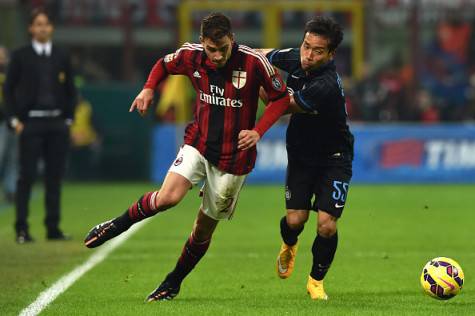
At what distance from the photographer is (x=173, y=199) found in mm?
7992

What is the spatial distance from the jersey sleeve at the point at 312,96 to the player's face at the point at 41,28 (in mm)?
4611

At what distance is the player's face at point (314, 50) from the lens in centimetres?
831

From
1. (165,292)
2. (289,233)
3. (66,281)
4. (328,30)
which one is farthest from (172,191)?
(66,281)

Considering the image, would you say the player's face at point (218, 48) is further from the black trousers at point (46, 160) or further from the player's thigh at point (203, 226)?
the black trousers at point (46, 160)

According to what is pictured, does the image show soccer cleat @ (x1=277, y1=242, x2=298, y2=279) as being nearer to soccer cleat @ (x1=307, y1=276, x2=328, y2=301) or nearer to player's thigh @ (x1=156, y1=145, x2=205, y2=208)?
soccer cleat @ (x1=307, y1=276, x2=328, y2=301)

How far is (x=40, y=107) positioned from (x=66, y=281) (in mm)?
3367

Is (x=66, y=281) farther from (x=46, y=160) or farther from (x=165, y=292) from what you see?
(x=46, y=160)

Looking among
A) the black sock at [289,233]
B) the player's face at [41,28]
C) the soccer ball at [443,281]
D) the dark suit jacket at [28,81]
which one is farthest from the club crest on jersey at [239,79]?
the dark suit jacket at [28,81]

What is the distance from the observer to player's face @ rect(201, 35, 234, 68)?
25.8 feet

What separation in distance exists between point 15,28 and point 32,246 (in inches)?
464

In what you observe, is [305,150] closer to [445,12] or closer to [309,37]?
[309,37]

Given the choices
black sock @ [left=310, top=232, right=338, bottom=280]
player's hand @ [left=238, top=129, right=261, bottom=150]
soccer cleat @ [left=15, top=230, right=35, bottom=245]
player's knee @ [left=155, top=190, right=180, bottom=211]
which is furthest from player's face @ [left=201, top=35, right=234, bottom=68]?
soccer cleat @ [left=15, top=230, right=35, bottom=245]

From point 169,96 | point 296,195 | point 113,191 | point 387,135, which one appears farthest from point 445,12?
point 296,195

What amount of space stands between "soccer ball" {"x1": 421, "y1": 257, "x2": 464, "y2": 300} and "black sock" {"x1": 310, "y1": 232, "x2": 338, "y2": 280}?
0.69 m
